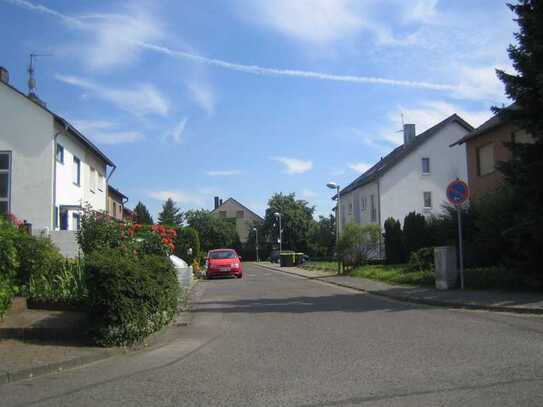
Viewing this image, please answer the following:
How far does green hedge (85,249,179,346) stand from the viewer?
341 inches

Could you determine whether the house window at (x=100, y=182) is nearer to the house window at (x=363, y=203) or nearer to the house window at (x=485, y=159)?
the house window at (x=485, y=159)

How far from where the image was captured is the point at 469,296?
47.8ft

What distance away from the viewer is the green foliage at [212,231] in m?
86.3

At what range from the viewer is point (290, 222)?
282ft

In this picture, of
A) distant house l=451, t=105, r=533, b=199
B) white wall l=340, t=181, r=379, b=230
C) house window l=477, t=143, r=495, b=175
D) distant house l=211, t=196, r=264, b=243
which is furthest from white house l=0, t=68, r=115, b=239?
distant house l=211, t=196, r=264, b=243

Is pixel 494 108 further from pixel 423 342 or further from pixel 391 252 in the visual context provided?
pixel 391 252

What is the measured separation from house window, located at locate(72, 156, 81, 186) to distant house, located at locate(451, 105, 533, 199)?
18.3 metres

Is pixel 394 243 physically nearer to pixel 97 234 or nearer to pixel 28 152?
pixel 28 152

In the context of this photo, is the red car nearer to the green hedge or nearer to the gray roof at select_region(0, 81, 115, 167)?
the gray roof at select_region(0, 81, 115, 167)

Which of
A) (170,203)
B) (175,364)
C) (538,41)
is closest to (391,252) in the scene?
(538,41)

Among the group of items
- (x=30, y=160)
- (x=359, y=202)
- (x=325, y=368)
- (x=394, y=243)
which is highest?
(x=359, y=202)

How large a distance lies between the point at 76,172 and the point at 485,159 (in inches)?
757

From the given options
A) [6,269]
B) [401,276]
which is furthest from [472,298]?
[6,269]

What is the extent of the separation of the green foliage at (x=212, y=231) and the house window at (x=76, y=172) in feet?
187
